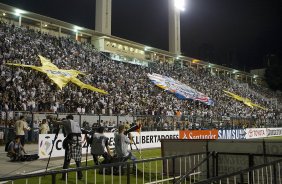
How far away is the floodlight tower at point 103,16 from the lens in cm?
4850

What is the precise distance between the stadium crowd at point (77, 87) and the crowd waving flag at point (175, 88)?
79cm

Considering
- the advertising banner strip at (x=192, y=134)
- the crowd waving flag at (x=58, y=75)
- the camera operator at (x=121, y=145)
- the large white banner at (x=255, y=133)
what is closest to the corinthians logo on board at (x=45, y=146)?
the camera operator at (x=121, y=145)

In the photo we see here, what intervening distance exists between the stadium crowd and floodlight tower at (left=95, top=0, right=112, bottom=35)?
872 centimetres

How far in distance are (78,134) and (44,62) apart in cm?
1756

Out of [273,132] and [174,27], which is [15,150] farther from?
[174,27]

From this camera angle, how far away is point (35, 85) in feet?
78.2

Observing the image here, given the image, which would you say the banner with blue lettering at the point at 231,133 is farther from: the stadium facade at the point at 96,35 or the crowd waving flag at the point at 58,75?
the stadium facade at the point at 96,35

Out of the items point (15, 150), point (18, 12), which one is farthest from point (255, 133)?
point (18, 12)

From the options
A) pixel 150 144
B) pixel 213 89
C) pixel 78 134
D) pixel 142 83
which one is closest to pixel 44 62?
pixel 150 144

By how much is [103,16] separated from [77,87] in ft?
76.6

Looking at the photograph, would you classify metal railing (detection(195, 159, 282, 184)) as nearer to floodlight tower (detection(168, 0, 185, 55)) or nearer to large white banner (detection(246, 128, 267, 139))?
large white banner (detection(246, 128, 267, 139))

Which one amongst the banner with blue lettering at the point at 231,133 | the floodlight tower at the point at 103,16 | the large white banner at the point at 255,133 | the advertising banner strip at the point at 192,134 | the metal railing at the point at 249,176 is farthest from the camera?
the floodlight tower at the point at 103,16

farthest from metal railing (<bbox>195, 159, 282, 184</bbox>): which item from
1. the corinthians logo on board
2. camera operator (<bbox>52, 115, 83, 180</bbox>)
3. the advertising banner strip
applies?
the advertising banner strip

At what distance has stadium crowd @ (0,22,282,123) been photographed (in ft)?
73.2
